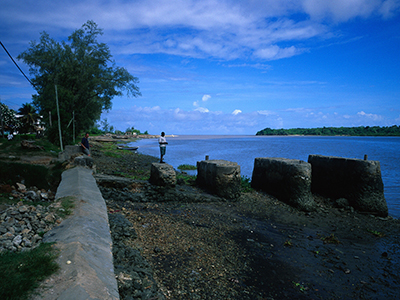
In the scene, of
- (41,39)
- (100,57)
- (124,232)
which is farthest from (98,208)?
(41,39)

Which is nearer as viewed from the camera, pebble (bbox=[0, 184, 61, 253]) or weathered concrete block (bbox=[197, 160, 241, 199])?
pebble (bbox=[0, 184, 61, 253])

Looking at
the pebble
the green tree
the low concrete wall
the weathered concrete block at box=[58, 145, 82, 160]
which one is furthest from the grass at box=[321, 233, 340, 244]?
the green tree

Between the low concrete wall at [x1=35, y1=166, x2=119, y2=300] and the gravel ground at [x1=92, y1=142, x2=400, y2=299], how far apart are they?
44 cm

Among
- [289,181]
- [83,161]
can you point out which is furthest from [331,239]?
[83,161]

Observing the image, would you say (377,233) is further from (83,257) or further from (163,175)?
(83,257)

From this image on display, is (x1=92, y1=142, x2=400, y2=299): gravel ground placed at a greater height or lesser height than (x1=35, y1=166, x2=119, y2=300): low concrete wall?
lesser

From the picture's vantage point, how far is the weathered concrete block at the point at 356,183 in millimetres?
10609

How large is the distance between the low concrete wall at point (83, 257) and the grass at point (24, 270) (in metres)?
0.11

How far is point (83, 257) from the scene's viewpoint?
345 centimetres

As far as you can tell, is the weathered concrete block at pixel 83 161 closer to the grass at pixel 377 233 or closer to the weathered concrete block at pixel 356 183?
the weathered concrete block at pixel 356 183

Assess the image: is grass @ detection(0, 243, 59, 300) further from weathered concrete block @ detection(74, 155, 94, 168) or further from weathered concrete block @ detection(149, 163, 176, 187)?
weathered concrete block @ detection(74, 155, 94, 168)

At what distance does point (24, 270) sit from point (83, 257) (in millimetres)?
667

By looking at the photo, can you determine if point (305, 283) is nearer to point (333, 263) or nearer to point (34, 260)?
point (333, 263)

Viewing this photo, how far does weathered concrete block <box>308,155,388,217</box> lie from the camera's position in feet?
34.8
